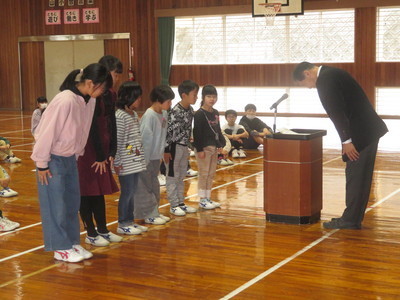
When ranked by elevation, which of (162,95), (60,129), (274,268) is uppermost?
(162,95)

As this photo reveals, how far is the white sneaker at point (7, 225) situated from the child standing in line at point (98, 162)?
3.25 feet

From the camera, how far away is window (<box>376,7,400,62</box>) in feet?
49.8

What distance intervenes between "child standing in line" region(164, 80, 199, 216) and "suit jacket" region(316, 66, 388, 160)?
126 centimetres

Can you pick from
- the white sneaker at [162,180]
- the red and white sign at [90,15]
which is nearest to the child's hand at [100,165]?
the white sneaker at [162,180]

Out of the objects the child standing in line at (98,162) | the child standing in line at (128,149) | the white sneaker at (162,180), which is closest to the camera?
the child standing in line at (98,162)

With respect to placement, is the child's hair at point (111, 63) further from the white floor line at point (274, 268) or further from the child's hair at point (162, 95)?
the white floor line at point (274, 268)

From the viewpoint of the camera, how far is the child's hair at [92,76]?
4.57m

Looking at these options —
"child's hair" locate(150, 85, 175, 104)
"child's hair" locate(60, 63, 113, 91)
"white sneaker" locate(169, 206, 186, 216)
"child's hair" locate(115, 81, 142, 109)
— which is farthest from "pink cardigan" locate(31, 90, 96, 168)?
"white sneaker" locate(169, 206, 186, 216)

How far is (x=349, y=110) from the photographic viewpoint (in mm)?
5590

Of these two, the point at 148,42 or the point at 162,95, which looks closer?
the point at 162,95

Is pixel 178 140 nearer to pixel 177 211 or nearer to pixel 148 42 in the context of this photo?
pixel 177 211

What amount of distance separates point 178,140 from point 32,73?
15.0 m

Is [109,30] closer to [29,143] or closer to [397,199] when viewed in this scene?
[29,143]

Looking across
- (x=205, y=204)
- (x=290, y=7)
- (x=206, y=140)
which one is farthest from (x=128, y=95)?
(x=290, y=7)
